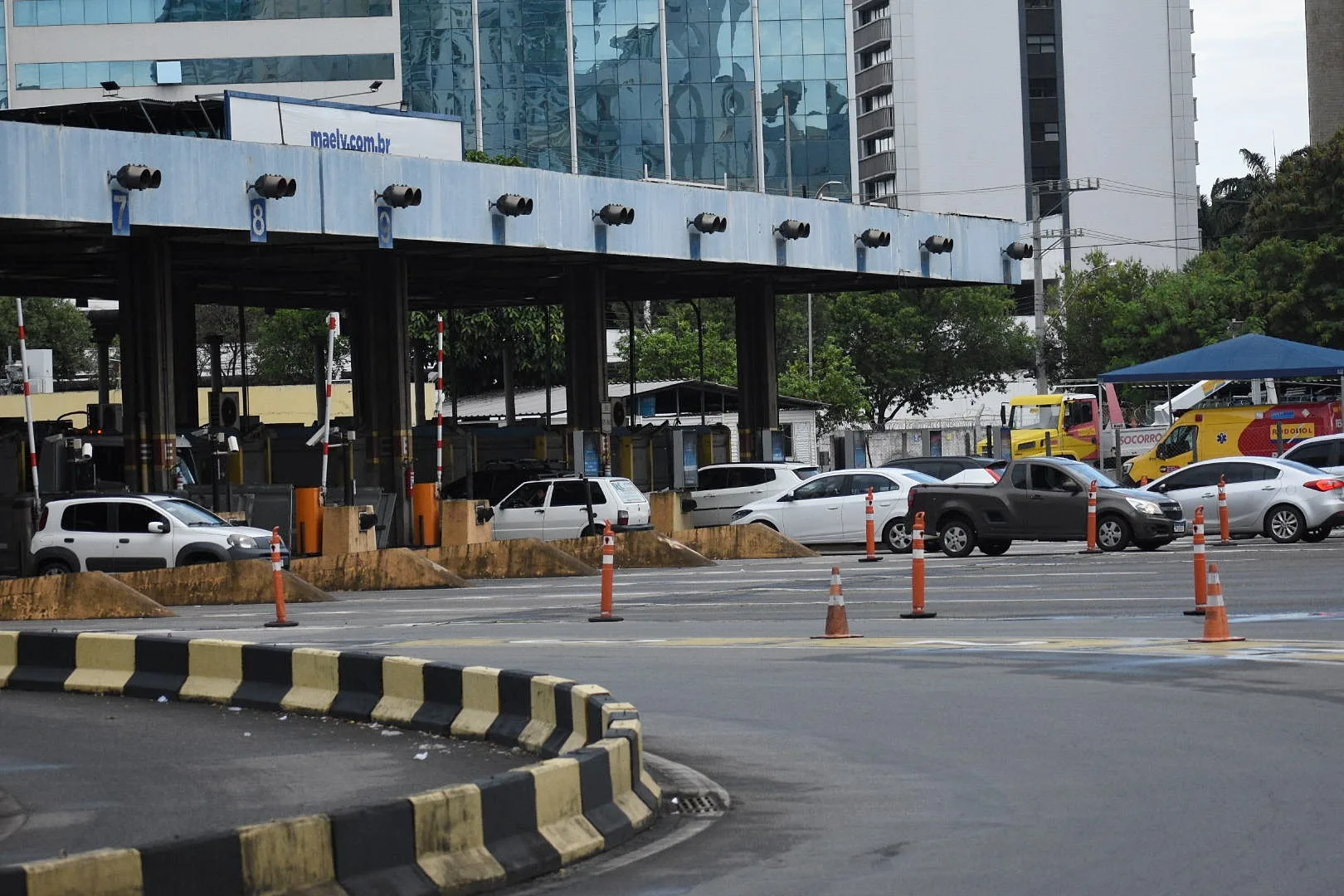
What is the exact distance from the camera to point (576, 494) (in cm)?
3544

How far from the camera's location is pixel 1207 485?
3294 centimetres

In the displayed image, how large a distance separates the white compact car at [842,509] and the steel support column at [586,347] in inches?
289

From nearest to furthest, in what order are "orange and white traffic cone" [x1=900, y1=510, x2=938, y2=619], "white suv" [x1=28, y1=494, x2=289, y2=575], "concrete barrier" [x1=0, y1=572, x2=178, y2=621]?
"orange and white traffic cone" [x1=900, y1=510, x2=938, y2=619] → "concrete barrier" [x1=0, y1=572, x2=178, y2=621] → "white suv" [x1=28, y1=494, x2=289, y2=575]

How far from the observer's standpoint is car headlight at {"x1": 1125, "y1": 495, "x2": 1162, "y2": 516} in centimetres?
3052

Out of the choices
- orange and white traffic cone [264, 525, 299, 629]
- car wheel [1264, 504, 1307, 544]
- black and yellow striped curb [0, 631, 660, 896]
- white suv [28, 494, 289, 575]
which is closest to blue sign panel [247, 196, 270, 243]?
white suv [28, 494, 289, 575]

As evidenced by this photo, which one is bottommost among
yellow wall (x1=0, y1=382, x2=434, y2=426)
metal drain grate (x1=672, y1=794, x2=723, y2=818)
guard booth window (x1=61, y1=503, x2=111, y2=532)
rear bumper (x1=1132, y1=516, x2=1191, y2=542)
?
metal drain grate (x1=672, y1=794, x2=723, y2=818)

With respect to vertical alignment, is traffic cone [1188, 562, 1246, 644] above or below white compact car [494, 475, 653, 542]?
below

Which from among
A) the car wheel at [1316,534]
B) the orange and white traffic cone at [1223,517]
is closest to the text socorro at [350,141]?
the orange and white traffic cone at [1223,517]

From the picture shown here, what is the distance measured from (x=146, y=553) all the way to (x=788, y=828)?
22.3 meters

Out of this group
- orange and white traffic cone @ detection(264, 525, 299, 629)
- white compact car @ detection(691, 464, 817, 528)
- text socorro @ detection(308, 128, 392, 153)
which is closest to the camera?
orange and white traffic cone @ detection(264, 525, 299, 629)

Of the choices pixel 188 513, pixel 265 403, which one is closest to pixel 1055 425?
pixel 265 403

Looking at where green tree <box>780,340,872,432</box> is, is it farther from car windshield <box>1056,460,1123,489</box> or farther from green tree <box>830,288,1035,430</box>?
car windshield <box>1056,460,1123,489</box>

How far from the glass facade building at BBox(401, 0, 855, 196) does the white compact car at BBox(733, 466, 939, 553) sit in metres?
65.0

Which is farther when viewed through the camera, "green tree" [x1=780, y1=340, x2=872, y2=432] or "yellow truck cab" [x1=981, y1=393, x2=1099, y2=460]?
"green tree" [x1=780, y1=340, x2=872, y2=432]
